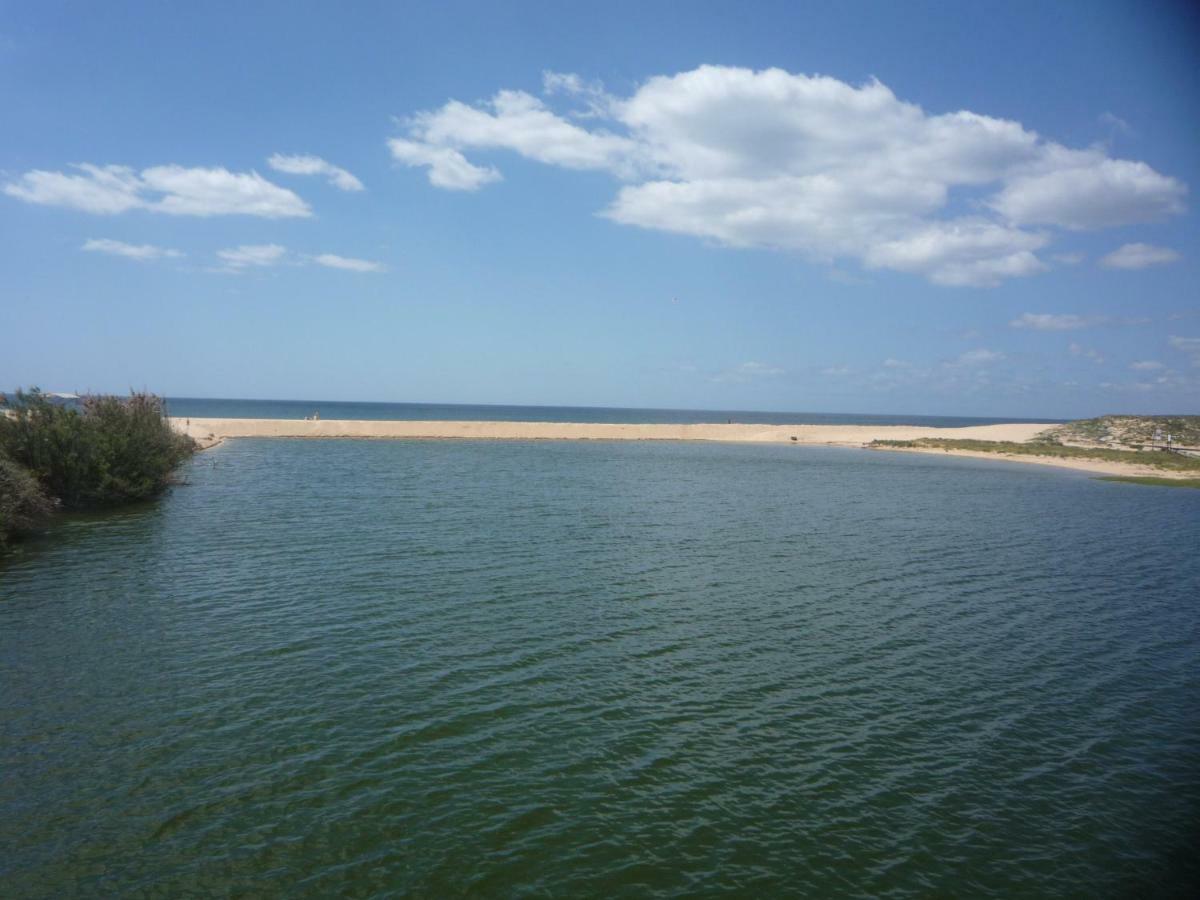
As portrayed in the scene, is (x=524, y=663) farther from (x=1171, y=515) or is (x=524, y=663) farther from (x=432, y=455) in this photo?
(x=432, y=455)

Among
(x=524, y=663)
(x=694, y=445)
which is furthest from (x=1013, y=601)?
(x=694, y=445)

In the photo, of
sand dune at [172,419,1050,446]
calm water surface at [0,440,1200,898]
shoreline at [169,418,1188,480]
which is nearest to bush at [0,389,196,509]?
calm water surface at [0,440,1200,898]

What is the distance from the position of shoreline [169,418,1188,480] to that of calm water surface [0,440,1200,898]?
165 feet

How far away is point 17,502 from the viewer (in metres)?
24.5

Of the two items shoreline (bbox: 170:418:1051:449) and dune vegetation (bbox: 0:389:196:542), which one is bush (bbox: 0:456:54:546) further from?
shoreline (bbox: 170:418:1051:449)

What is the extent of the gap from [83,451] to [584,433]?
6787 centimetres

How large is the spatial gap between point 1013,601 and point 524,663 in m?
14.7

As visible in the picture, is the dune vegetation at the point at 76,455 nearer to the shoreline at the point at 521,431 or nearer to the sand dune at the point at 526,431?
the shoreline at the point at 521,431

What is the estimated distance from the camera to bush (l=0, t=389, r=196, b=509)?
30500 millimetres

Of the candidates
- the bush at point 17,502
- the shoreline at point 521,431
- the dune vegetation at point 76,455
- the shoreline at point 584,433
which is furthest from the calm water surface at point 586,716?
the shoreline at point 521,431

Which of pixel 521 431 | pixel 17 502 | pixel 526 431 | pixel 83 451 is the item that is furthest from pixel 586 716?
pixel 526 431

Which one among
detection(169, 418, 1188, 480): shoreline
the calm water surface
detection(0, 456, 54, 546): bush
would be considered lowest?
the calm water surface

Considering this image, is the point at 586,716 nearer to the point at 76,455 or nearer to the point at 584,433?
the point at 76,455

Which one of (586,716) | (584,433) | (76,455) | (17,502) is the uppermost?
(584,433)
